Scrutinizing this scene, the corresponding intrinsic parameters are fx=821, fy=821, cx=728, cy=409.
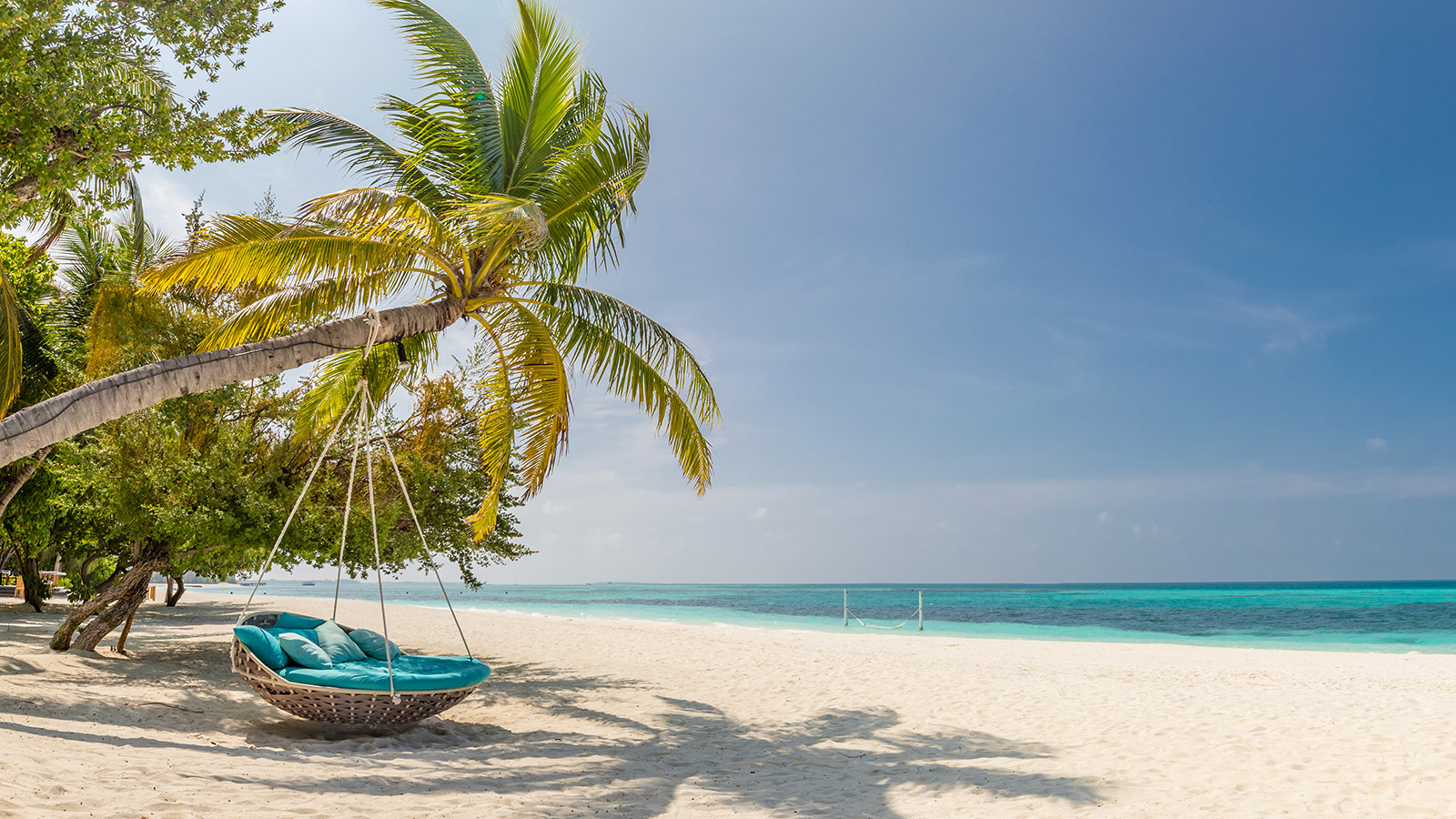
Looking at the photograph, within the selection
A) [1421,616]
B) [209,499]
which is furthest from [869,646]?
[1421,616]

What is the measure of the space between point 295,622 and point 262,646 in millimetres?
1384

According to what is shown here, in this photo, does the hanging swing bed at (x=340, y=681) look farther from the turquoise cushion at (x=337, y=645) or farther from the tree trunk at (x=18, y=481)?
the tree trunk at (x=18, y=481)

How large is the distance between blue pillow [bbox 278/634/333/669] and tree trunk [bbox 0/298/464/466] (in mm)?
2280

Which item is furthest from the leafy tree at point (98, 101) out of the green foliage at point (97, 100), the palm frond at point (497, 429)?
the palm frond at point (497, 429)

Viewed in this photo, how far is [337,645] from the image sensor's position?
6969mm

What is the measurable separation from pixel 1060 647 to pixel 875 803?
538 inches

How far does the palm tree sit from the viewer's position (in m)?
5.76

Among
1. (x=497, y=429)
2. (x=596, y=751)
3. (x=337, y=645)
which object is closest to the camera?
(x=596, y=751)

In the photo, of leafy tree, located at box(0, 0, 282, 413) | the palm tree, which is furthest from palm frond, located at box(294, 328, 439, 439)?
leafy tree, located at box(0, 0, 282, 413)

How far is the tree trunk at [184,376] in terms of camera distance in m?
4.22

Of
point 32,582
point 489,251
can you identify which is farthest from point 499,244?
point 32,582

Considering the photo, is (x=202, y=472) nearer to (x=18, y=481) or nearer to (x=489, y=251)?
(x=18, y=481)

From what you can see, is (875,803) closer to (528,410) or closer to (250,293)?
(528,410)

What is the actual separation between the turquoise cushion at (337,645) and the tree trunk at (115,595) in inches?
142
